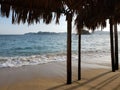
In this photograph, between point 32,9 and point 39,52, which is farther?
point 39,52

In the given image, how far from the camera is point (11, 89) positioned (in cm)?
482

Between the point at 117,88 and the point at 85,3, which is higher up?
the point at 85,3

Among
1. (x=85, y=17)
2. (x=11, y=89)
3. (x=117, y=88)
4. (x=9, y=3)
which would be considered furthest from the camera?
(x=85, y=17)

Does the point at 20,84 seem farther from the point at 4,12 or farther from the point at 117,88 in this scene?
the point at 117,88

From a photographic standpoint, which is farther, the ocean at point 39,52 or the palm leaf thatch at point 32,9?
the ocean at point 39,52

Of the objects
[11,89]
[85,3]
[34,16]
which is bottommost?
[11,89]

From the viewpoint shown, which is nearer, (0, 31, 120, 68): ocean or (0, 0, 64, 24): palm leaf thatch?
(0, 0, 64, 24): palm leaf thatch

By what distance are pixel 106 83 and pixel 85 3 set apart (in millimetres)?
1882

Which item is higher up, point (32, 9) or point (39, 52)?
point (32, 9)

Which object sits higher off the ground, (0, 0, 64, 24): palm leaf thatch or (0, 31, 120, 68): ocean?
(0, 0, 64, 24): palm leaf thatch

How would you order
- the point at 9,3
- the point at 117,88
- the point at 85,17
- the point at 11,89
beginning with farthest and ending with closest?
the point at 85,17
the point at 11,89
the point at 117,88
the point at 9,3

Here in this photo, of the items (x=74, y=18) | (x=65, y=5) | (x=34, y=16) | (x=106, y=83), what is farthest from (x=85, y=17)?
(x=106, y=83)

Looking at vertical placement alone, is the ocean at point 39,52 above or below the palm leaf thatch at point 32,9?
below

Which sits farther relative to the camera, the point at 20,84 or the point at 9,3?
the point at 20,84
